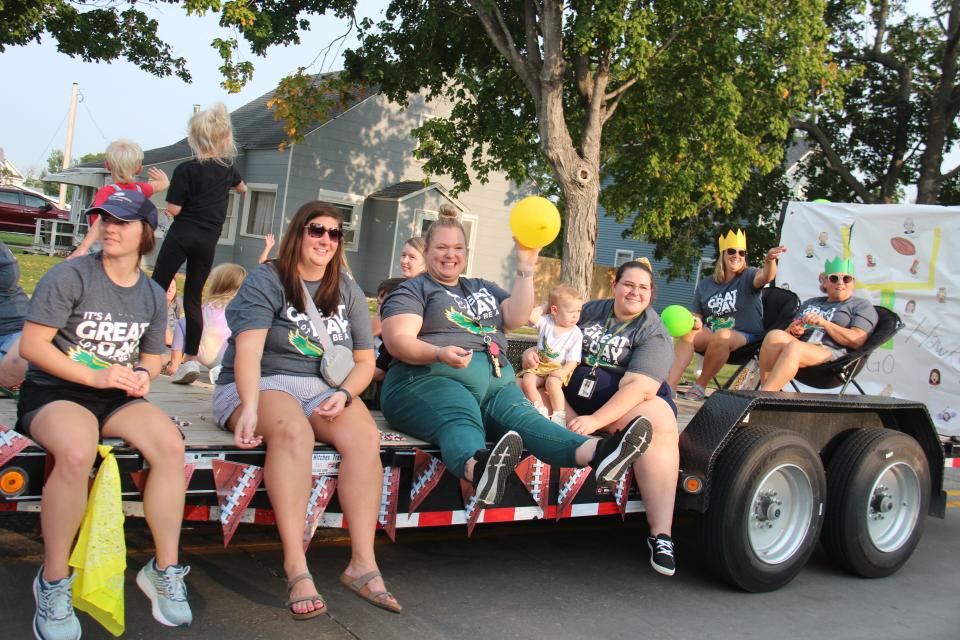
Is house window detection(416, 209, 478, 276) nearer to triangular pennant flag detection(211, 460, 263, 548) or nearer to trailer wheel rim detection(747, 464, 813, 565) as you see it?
trailer wheel rim detection(747, 464, 813, 565)

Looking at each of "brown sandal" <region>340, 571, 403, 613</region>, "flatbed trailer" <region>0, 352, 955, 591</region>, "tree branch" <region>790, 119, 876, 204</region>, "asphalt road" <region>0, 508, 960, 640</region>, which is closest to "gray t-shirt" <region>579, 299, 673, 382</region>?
"flatbed trailer" <region>0, 352, 955, 591</region>

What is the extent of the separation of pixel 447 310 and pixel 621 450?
49.6 inches

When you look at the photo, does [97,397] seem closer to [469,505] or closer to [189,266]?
[469,505]

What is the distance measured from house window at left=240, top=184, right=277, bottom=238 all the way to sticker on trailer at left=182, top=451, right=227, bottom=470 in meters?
22.2

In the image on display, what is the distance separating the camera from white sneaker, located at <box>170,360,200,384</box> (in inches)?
A: 206

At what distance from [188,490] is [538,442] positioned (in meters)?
1.61

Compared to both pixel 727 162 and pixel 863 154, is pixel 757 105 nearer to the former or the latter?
pixel 727 162

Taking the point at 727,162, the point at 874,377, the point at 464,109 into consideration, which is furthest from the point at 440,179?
the point at 874,377

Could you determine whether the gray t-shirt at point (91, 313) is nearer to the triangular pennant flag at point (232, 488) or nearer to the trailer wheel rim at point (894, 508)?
the triangular pennant flag at point (232, 488)

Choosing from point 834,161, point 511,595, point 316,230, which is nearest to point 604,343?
point 511,595

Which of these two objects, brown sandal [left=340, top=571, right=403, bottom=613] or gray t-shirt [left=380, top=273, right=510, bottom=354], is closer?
brown sandal [left=340, top=571, right=403, bottom=613]

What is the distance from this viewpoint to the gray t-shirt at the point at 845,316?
6.39 meters

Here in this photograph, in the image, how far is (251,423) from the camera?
3.42m

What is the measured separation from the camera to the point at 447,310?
4.52 m
